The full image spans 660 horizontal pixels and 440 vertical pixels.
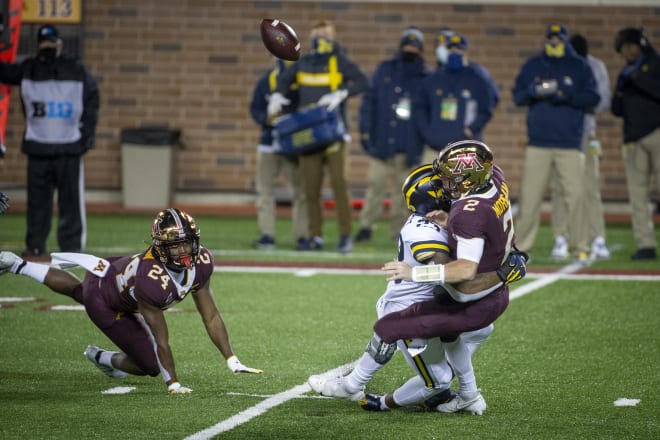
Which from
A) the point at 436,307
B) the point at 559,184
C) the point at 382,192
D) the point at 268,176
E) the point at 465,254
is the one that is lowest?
the point at 382,192

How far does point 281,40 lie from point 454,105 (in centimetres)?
512

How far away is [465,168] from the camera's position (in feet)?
18.5

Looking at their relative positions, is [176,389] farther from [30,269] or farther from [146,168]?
[146,168]

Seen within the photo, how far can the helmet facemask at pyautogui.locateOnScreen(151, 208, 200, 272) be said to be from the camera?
611 centimetres

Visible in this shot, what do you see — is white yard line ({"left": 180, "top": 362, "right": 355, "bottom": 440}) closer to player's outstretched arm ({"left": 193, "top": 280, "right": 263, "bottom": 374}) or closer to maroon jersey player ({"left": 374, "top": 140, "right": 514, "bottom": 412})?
player's outstretched arm ({"left": 193, "top": 280, "right": 263, "bottom": 374})

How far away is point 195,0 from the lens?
61.3 ft

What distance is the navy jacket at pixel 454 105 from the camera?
12523mm

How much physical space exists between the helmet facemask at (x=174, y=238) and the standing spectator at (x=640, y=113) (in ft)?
22.6

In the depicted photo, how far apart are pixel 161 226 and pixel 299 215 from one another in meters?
6.92

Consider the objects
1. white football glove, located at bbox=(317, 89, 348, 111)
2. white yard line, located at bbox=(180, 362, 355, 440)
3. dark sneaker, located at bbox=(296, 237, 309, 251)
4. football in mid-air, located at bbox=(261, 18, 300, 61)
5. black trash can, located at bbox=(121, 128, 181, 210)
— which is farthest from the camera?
black trash can, located at bbox=(121, 128, 181, 210)

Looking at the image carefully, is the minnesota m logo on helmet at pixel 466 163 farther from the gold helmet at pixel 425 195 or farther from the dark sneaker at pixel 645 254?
the dark sneaker at pixel 645 254

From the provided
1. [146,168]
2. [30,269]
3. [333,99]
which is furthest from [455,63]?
[146,168]

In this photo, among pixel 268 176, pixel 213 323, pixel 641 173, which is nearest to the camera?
pixel 213 323

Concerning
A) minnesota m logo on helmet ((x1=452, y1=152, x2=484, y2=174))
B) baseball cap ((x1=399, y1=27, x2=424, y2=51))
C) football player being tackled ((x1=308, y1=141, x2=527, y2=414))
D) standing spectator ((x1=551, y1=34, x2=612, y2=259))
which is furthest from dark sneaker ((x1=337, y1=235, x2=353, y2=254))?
minnesota m logo on helmet ((x1=452, y1=152, x2=484, y2=174))
